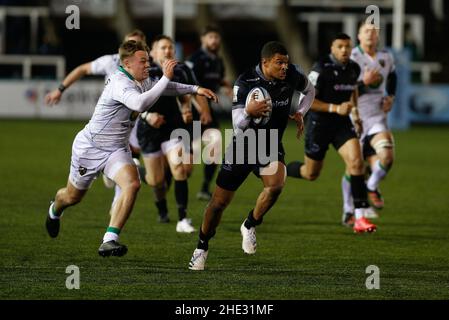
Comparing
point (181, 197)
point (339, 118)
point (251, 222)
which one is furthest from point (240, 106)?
point (181, 197)

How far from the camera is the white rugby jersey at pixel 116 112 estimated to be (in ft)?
33.5

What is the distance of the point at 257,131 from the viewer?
10359mm

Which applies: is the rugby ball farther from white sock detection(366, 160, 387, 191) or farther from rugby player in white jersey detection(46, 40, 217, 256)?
white sock detection(366, 160, 387, 191)

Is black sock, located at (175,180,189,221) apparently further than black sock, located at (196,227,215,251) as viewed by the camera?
Yes

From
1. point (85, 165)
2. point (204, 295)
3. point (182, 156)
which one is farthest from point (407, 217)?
point (204, 295)

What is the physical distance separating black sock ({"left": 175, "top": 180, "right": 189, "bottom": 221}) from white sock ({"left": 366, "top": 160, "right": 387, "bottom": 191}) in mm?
2956

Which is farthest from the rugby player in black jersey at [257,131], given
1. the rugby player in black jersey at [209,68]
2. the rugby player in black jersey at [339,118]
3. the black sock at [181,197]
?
the rugby player in black jersey at [209,68]

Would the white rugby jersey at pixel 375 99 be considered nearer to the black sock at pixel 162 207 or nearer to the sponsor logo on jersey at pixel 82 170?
the black sock at pixel 162 207

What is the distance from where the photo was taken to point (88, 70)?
1345cm

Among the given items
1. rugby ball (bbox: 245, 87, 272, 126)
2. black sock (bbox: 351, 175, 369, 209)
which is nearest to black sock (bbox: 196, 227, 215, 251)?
rugby ball (bbox: 245, 87, 272, 126)

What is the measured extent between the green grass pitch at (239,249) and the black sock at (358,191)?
1.30 feet

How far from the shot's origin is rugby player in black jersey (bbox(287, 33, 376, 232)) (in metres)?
12.9
